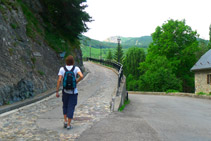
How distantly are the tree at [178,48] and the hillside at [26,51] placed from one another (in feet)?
75.7

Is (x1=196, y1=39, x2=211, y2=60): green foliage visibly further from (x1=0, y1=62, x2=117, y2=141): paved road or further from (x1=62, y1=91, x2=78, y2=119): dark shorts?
(x1=62, y1=91, x2=78, y2=119): dark shorts

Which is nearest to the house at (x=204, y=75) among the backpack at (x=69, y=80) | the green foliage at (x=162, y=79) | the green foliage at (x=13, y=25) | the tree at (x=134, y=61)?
the green foliage at (x=162, y=79)

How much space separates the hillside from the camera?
30.5ft

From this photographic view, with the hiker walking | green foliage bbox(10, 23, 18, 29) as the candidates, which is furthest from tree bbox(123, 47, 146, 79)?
the hiker walking

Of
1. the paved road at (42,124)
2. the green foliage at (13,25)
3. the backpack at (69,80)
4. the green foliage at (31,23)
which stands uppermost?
the green foliage at (31,23)

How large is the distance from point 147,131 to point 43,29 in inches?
586

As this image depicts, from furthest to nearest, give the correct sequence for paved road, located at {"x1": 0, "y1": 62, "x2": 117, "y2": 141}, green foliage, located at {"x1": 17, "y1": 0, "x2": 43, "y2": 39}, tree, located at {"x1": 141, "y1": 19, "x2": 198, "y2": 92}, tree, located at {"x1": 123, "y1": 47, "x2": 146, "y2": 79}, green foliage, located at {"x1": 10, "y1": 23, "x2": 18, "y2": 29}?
1. tree, located at {"x1": 123, "y1": 47, "x2": 146, "y2": 79}
2. tree, located at {"x1": 141, "y1": 19, "x2": 198, "y2": 92}
3. green foliage, located at {"x1": 17, "y1": 0, "x2": 43, "y2": 39}
4. green foliage, located at {"x1": 10, "y1": 23, "x2": 18, "y2": 29}
5. paved road, located at {"x1": 0, "y1": 62, "x2": 117, "y2": 141}

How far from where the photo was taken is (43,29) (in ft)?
59.2

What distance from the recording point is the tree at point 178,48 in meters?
37.9

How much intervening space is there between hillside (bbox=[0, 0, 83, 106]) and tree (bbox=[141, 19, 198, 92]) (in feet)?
75.7

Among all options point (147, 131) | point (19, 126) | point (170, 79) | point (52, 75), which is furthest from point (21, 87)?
point (170, 79)

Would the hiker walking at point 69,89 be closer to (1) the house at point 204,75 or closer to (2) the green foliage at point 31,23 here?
(2) the green foliage at point 31,23

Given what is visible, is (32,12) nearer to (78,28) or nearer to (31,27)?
(31,27)

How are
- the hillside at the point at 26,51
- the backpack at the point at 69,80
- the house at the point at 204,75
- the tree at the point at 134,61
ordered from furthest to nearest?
1. the tree at the point at 134,61
2. the house at the point at 204,75
3. the hillside at the point at 26,51
4. the backpack at the point at 69,80
